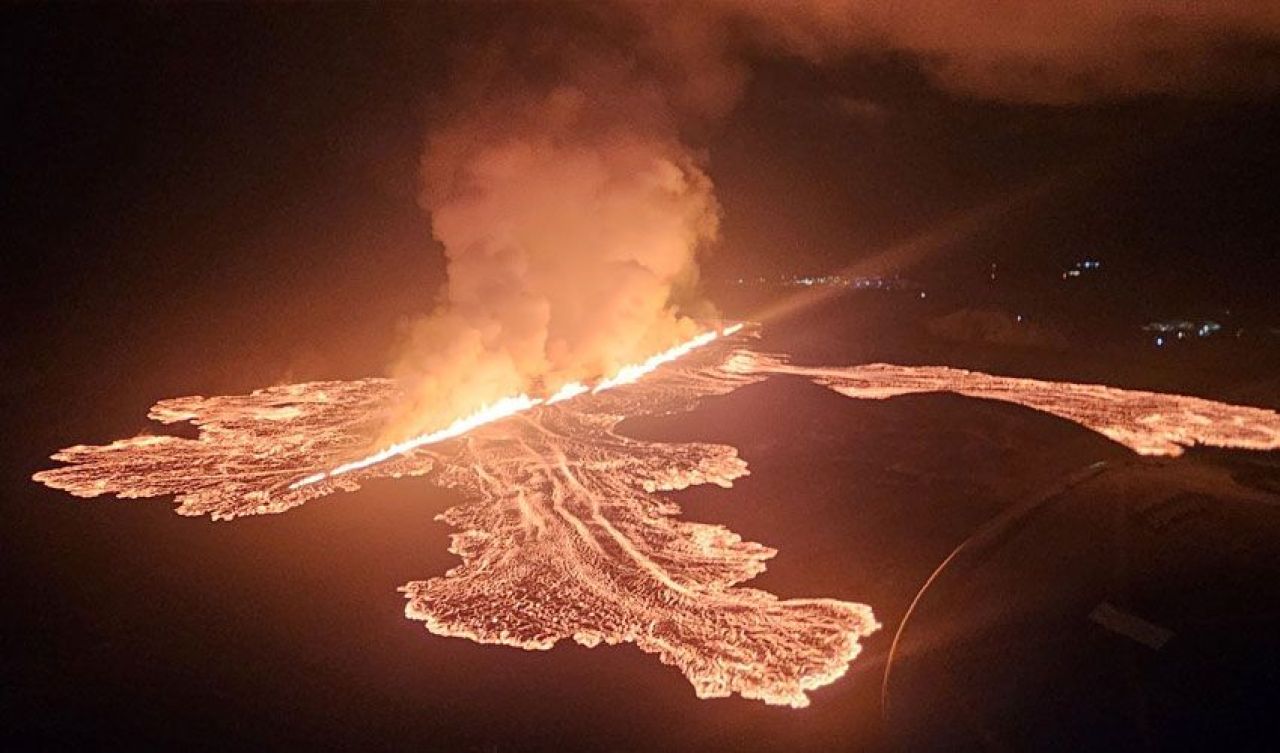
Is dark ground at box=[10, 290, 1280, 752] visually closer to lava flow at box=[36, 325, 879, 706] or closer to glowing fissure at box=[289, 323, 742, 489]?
lava flow at box=[36, 325, 879, 706]

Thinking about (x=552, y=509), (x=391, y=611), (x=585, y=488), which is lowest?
(x=391, y=611)

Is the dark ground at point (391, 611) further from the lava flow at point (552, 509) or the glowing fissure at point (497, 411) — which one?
the glowing fissure at point (497, 411)

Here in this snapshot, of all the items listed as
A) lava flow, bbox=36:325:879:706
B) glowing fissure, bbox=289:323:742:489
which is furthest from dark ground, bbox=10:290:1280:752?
glowing fissure, bbox=289:323:742:489

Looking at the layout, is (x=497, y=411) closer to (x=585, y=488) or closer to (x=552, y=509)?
(x=585, y=488)

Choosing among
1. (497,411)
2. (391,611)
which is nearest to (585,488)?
(391,611)

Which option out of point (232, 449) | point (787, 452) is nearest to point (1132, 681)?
point (787, 452)

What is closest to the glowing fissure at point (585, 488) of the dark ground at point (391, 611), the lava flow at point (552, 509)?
the lava flow at point (552, 509)

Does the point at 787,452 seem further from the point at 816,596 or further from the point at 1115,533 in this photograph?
the point at 1115,533
